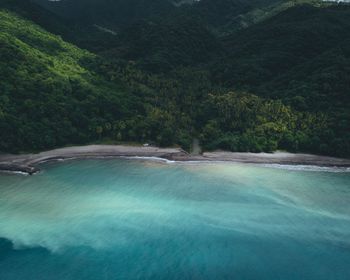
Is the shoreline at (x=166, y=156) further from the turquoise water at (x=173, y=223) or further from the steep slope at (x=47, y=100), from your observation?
the steep slope at (x=47, y=100)

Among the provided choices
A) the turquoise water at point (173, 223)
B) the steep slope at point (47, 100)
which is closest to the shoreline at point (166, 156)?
the turquoise water at point (173, 223)

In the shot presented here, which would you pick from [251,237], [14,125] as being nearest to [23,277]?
[251,237]

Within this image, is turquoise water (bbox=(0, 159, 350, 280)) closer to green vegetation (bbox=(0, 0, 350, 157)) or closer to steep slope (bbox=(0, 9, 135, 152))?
steep slope (bbox=(0, 9, 135, 152))

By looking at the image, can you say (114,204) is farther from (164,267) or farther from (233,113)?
(233,113)

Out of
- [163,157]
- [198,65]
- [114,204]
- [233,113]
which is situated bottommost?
[114,204]

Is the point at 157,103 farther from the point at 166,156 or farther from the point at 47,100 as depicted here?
the point at 47,100

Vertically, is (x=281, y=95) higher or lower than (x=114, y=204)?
higher
